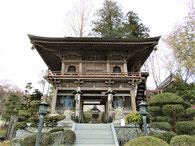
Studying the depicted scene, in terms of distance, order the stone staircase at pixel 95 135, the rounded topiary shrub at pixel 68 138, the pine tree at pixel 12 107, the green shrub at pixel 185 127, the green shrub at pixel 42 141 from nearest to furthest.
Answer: the green shrub at pixel 42 141, the rounded topiary shrub at pixel 68 138, the green shrub at pixel 185 127, the stone staircase at pixel 95 135, the pine tree at pixel 12 107

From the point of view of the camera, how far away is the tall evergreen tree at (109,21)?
22.3m

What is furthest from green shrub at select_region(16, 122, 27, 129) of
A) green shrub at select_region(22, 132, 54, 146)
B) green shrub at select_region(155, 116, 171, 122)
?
green shrub at select_region(155, 116, 171, 122)

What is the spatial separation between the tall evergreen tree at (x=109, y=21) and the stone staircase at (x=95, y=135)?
51.8 ft

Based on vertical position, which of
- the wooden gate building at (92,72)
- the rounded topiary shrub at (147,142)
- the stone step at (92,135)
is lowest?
the stone step at (92,135)

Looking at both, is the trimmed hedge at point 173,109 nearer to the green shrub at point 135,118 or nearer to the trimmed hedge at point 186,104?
the trimmed hedge at point 186,104

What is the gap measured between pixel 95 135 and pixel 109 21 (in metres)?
19.2

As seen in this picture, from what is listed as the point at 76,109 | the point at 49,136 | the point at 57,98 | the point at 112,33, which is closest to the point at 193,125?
the point at 49,136

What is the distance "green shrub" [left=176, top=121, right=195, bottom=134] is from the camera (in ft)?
23.4

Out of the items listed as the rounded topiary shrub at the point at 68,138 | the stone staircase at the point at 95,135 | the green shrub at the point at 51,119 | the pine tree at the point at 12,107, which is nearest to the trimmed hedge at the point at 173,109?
the stone staircase at the point at 95,135

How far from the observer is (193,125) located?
7.07 metres

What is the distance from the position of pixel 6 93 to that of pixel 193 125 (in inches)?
1022

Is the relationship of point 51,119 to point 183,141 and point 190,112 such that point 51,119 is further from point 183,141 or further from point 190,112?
point 190,112

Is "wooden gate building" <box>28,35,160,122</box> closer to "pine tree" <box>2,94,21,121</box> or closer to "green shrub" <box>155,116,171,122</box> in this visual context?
"pine tree" <box>2,94,21,121</box>

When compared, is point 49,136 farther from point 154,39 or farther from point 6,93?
point 6,93
